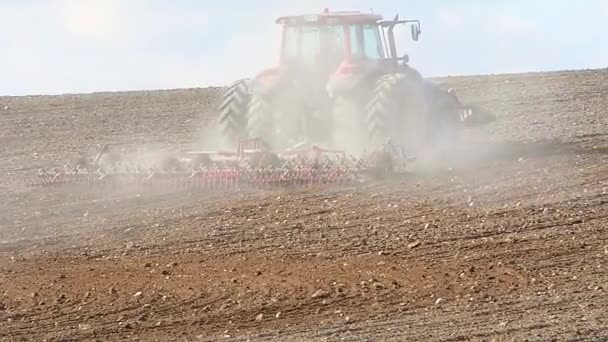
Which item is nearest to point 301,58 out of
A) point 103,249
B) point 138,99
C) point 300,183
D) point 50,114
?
point 300,183

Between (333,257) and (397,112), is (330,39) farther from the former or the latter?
(333,257)

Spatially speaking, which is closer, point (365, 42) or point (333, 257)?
point (333, 257)

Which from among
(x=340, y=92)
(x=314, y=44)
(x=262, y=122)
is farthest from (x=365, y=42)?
(x=262, y=122)

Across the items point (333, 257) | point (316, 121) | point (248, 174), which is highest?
point (316, 121)

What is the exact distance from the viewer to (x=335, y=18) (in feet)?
45.4

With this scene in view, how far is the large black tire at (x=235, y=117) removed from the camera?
14773 millimetres

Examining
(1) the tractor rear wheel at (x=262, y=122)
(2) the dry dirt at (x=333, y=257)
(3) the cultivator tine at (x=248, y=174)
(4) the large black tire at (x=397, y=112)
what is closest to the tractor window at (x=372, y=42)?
(4) the large black tire at (x=397, y=112)

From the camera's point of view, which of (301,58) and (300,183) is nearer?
(300,183)

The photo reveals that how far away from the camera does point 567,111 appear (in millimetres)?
19281

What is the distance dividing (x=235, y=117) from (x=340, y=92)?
6.41ft

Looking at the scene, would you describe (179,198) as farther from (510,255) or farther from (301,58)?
(510,255)

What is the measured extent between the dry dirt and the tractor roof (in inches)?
76.4

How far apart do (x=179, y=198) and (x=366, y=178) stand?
1923 mm

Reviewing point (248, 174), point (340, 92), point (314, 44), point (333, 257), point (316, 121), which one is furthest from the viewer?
point (314, 44)
